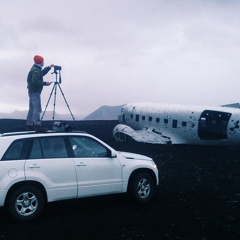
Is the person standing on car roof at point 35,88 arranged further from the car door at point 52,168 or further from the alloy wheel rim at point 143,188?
the alloy wheel rim at point 143,188

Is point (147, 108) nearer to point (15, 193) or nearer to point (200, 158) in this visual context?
point (200, 158)

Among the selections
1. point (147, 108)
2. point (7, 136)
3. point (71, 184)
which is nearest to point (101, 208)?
point (71, 184)

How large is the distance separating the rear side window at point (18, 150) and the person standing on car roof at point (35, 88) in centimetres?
408

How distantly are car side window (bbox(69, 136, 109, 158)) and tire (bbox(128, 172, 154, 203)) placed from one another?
1.16 metres

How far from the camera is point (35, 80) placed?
12.1 metres

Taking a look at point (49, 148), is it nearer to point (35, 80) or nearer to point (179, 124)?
point (35, 80)

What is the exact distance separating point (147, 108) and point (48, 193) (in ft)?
60.2

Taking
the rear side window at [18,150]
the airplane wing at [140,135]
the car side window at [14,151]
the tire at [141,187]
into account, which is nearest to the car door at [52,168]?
the rear side window at [18,150]

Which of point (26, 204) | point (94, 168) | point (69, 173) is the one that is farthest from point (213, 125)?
point (26, 204)

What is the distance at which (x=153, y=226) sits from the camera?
24.0 feet

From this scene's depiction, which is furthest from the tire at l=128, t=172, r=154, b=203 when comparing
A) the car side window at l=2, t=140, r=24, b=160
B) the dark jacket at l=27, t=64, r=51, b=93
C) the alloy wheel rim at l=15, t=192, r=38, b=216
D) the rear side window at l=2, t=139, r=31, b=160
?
the dark jacket at l=27, t=64, r=51, b=93

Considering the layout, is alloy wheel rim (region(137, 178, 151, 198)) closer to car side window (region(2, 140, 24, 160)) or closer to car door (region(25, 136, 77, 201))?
car door (region(25, 136, 77, 201))

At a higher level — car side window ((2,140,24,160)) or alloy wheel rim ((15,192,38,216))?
car side window ((2,140,24,160))

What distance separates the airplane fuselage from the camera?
20.4 m
